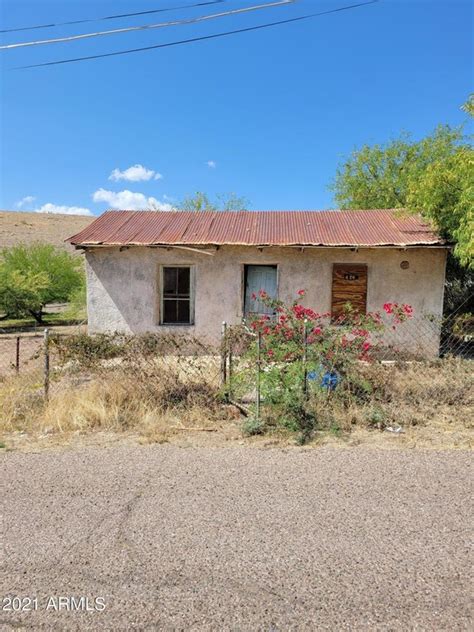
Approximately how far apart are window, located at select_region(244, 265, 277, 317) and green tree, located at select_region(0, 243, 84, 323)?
9.05 meters

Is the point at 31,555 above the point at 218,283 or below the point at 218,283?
below

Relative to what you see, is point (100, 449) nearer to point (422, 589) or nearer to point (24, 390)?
point (24, 390)

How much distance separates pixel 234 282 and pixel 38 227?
47542 millimetres

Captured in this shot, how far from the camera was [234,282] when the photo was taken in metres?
Result: 9.64

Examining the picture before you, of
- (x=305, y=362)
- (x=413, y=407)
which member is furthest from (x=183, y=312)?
(x=413, y=407)

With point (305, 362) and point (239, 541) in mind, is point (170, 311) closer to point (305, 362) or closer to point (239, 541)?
point (305, 362)

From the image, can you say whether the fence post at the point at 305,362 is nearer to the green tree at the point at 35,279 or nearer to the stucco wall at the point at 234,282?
the stucco wall at the point at 234,282

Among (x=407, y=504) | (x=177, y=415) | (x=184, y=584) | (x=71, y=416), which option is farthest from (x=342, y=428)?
(x=71, y=416)

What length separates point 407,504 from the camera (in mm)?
3191

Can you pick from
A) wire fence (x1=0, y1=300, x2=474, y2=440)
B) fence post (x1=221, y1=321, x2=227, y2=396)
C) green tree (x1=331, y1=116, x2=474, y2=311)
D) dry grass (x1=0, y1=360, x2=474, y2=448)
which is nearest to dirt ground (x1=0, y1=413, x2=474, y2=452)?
dry grass (x1=0, y1=360, x2=474, y2=448)

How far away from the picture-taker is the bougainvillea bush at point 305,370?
4.95 meters

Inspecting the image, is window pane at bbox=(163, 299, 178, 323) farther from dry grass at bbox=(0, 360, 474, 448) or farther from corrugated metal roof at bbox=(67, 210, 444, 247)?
dry grass at bbox=(0, 360, 474, 448)

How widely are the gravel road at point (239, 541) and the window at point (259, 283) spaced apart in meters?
5.87

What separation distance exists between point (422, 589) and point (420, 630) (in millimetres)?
308
